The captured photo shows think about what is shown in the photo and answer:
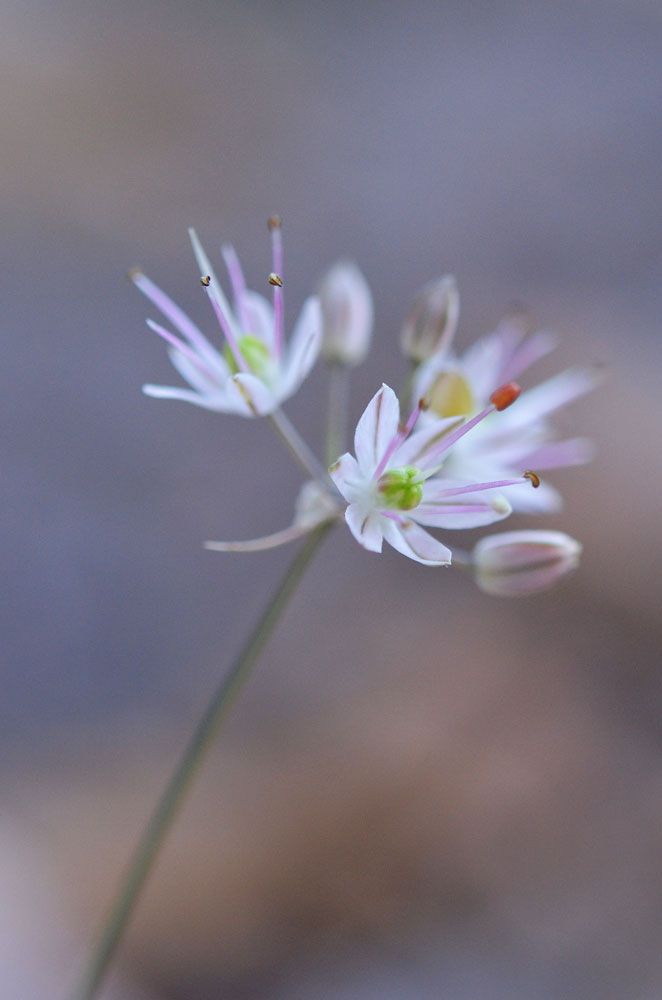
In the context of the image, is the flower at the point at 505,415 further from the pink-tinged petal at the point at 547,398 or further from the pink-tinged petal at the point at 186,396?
the pink-tinged petal at the point at 186,396

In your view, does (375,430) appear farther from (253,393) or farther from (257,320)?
(257,320)

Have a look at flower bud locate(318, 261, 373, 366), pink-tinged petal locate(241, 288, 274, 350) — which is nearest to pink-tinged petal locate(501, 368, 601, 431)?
flower bud locate(318, 261, 373, 366)

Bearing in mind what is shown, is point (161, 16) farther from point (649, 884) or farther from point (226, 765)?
point (649, 884)

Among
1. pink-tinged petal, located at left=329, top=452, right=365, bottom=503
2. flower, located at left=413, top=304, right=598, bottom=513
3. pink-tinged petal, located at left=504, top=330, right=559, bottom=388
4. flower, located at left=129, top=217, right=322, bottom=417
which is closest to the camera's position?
pink-tinged petal, located at left=329, top=452, right=365, bottom=503

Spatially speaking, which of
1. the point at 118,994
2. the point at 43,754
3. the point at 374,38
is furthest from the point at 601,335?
the point at 118,994

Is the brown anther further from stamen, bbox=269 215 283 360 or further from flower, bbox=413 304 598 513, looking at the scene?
stamen, bbox=269 215 283 360

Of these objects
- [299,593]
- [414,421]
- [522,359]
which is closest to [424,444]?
[414,421]
